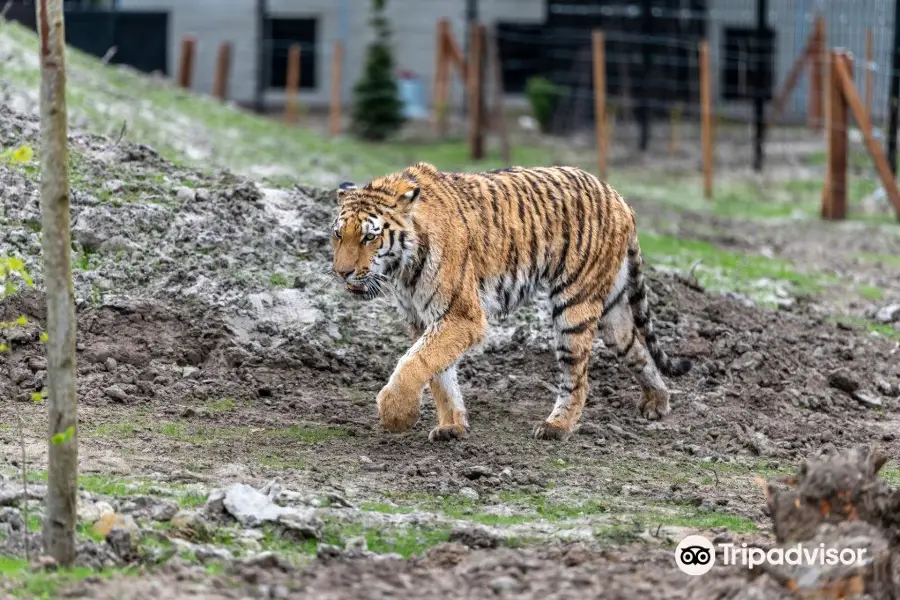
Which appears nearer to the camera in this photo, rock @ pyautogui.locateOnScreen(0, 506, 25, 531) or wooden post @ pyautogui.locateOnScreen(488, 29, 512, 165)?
rock @ pyautogui.locateOnScreen(0, 506, 25, 531)

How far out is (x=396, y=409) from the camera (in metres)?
7.73

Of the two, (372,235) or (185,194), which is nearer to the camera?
(372,235)

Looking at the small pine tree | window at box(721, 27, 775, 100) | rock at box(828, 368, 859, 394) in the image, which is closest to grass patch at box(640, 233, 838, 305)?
rock at box(828, 368, 859, 394)

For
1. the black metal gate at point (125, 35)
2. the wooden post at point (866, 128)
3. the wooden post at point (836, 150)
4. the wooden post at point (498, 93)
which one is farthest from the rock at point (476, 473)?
the black metal gate at point (125, 35)

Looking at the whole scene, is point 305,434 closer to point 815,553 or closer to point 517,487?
point 517,487

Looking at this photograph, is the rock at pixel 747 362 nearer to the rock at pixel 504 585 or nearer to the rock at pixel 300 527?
the rock at pixel 300 527

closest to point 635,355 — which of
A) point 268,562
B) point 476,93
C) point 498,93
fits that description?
point 268,562

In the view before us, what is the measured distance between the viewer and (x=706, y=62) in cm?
1958

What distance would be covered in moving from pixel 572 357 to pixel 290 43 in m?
25.7

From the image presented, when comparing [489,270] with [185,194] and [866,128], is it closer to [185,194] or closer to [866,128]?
[185,194]

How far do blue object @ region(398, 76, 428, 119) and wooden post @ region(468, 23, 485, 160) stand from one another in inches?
288

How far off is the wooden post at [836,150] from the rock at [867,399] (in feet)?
26.1

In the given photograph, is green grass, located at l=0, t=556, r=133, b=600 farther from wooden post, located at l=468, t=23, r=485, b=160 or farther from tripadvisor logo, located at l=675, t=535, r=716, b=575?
wooden post, located at l=468, t=23, r=485, b=160

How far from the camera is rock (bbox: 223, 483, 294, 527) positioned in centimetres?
616
